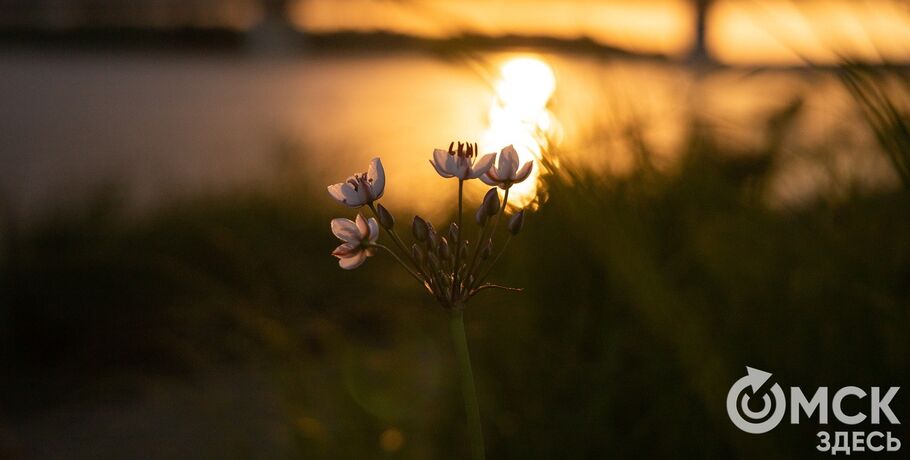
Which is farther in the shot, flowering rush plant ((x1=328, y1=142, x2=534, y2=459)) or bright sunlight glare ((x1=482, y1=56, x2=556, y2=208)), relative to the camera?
bright sunlight glare ((x1=482, y1=56, x2=556, y2=208))

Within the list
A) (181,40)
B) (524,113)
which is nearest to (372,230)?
(524,113)

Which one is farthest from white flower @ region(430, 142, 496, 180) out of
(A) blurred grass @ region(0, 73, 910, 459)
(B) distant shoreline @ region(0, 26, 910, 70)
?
(B) distant shoreline @ region(0, 26, 910, 70)

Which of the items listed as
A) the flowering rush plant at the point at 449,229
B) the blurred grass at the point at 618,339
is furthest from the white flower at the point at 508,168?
the blurred grass at the point at 618,339

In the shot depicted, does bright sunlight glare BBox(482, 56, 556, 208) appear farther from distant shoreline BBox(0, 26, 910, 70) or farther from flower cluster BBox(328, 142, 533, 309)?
distant shoreline BBox(0, 26, 910, 70)

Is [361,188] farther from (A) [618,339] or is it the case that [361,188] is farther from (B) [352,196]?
(A) [618,339]

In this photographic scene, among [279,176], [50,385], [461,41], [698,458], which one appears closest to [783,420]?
[698,458]
